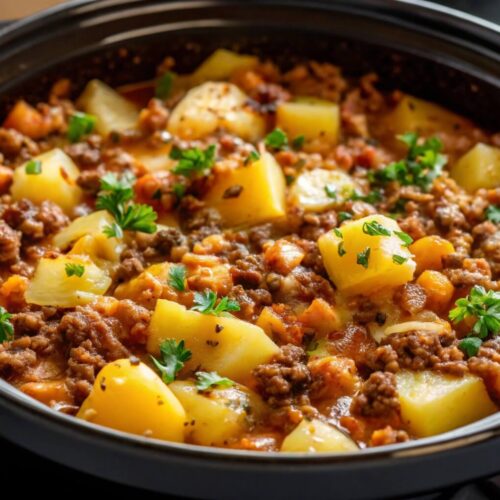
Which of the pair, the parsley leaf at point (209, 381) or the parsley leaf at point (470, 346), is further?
the parsley leaf at point (470, 346)

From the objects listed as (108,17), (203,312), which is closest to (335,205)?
(203,312)

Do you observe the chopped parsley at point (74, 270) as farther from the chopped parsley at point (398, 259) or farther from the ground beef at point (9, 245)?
the chopped parsley at point (398, 259)

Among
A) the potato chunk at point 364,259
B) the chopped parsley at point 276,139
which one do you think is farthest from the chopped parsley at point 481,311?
the chopped parsley at point 276,139

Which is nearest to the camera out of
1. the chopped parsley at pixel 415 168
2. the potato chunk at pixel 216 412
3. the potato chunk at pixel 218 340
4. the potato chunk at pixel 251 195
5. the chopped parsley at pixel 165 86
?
the potato chunk at pixel 216 412

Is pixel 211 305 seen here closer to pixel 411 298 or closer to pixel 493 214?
pixel 411 298

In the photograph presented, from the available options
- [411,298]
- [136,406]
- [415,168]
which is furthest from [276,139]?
[136,406]

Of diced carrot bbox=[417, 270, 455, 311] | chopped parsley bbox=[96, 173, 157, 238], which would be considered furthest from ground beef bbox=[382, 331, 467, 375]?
chopped parsley bbox=[96, 173, 157, 238]

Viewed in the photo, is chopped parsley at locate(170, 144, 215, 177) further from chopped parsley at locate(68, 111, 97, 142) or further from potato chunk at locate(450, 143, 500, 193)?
potato chunk at locate(450, 143, 500, 193)
